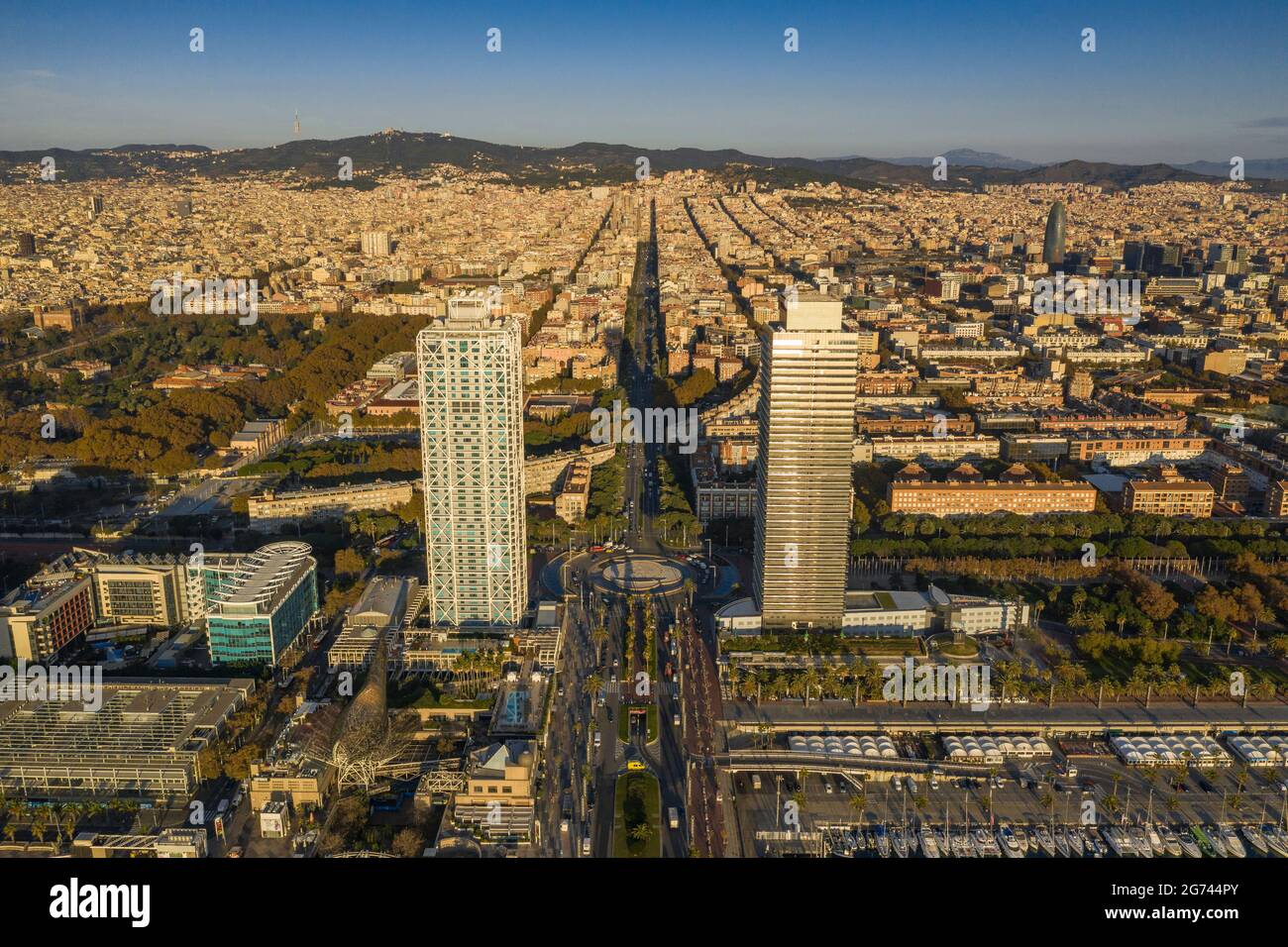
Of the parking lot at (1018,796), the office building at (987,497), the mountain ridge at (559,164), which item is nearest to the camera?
the parking lot at (1018,796)

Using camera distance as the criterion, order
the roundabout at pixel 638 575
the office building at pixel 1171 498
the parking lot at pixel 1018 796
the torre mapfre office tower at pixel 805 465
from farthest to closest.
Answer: the office building at pixel 1171 498, the roundabout at pixel 638 575, the torre mapfre office tower at pixel 805 465, the parking lot at pixel 1018 796

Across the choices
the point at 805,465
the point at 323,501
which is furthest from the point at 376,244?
the point at 805,465

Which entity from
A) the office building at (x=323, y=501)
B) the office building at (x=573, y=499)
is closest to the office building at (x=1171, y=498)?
the office building at (x=573, y=499)

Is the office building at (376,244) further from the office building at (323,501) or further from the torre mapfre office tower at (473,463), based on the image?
the torre mapfre office tower at (473,463)

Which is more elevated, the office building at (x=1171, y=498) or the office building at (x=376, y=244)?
the office building at (x=376, y=244)

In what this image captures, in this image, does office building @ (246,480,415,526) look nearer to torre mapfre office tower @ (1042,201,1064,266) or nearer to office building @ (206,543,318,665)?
office building @ (206,543,318,665)

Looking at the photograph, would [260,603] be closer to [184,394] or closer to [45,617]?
[45,617]
